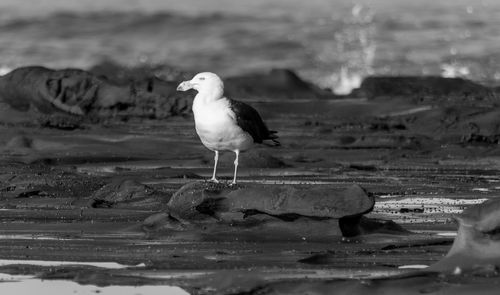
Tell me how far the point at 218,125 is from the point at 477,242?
390 cm

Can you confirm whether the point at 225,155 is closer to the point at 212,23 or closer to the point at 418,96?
the point at 418,96

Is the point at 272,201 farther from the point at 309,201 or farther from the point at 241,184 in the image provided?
the point at 241,184

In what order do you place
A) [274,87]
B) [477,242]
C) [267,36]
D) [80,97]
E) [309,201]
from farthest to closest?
1. [267,36]
2. [274,87]
3. [80,97]
4. [309,201]
5. [477,242]

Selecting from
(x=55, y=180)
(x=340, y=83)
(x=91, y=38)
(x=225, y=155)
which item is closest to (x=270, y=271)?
(x=55, y=180)

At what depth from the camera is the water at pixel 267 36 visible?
3612cm

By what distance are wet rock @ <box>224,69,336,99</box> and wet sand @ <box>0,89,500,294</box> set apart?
2059 mm

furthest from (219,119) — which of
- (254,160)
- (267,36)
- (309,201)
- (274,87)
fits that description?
(267,36)

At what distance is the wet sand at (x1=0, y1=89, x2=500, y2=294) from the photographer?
28.8 ft

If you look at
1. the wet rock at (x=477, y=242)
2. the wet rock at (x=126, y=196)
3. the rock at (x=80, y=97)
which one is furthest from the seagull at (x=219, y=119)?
the rock at (x=80, y=97)

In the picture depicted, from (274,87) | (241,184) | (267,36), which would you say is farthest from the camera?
(267,36)

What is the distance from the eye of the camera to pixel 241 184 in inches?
457

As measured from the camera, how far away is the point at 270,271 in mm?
8875

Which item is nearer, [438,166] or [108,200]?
[108,200]

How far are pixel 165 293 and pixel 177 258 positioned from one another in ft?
3.66
